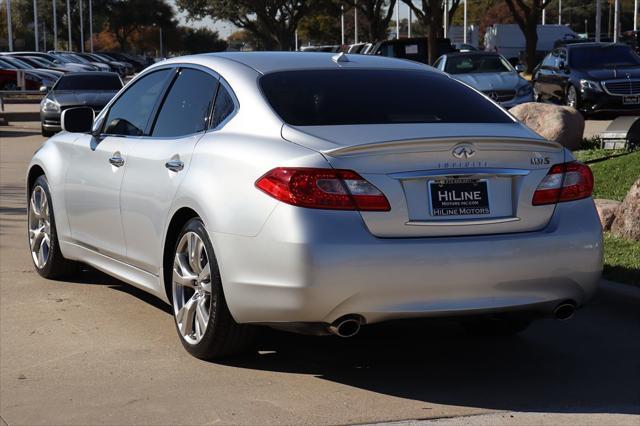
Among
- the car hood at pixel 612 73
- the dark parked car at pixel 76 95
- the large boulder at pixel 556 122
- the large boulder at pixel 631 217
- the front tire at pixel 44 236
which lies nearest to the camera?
the front tire at pixel 44 236

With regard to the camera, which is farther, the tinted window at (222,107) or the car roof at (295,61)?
the car roof at (295,61)

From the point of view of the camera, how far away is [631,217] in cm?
868

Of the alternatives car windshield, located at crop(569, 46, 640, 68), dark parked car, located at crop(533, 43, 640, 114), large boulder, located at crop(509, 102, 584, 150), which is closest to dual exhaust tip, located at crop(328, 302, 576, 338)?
large boulder, located at crop(509, 102, 584, 150)

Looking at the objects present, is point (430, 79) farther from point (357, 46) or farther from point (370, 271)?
point (357, 46)

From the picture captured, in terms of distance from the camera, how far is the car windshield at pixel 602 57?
24.4 metres

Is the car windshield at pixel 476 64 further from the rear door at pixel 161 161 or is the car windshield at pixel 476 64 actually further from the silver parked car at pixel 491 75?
the rear door at pixel 161 161

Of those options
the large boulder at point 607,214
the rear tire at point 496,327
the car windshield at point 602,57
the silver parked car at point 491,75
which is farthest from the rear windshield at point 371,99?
the car windshield at point 602,57

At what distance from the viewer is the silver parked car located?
22.6 metres

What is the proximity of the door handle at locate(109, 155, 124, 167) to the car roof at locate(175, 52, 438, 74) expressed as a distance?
71 cm

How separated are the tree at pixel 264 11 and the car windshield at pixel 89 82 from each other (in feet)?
155

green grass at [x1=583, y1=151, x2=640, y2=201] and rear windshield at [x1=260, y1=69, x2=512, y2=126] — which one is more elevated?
rear windshield at [x1=260, y1=69, x2=512, y2=126]

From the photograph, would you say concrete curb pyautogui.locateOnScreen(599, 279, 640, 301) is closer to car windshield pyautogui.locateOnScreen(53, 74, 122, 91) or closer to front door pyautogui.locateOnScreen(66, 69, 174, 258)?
front door pyautogui.locateOnScreen(66, 69, 174, 258)

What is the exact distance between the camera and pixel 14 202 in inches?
507

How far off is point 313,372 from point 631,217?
12.4 feet
